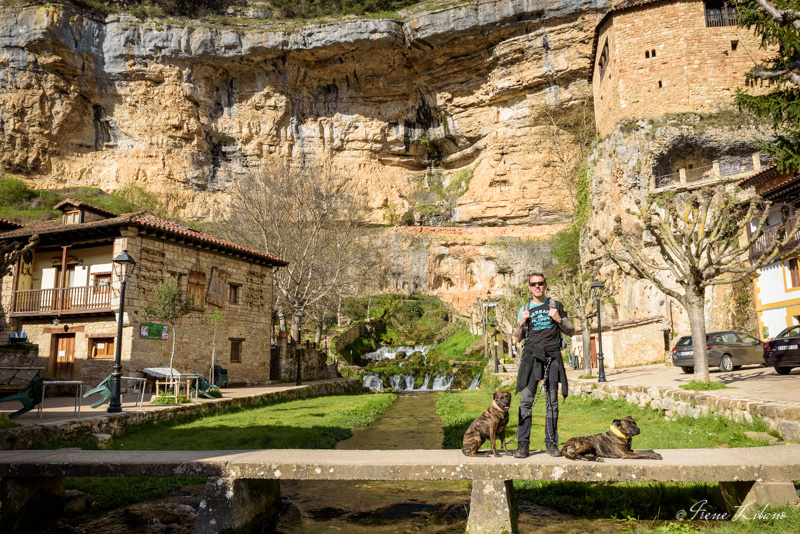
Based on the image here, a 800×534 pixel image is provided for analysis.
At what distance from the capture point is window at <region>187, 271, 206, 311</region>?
61.9ft

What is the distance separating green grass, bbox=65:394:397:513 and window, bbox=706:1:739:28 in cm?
3231

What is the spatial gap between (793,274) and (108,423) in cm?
2494

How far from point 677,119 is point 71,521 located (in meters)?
33.8

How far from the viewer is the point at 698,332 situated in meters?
12.0

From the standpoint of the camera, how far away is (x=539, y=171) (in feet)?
148

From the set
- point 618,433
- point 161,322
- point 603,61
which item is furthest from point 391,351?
point 618,433

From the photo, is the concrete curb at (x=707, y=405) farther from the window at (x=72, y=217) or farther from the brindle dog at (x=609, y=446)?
the window at (x=72, y=217)

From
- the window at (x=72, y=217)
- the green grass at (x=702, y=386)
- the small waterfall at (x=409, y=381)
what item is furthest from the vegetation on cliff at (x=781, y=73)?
the window at (x=72, y=217)

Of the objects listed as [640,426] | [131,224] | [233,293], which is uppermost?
[131,224]

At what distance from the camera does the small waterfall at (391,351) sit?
3275 cm

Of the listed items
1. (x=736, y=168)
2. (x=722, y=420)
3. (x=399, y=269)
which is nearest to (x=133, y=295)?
(x=722, y=420)

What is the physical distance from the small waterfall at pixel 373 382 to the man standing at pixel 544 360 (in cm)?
2237

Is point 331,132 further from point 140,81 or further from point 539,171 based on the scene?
point 539,171

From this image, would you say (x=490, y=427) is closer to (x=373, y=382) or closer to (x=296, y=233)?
(x=373, y=382)
